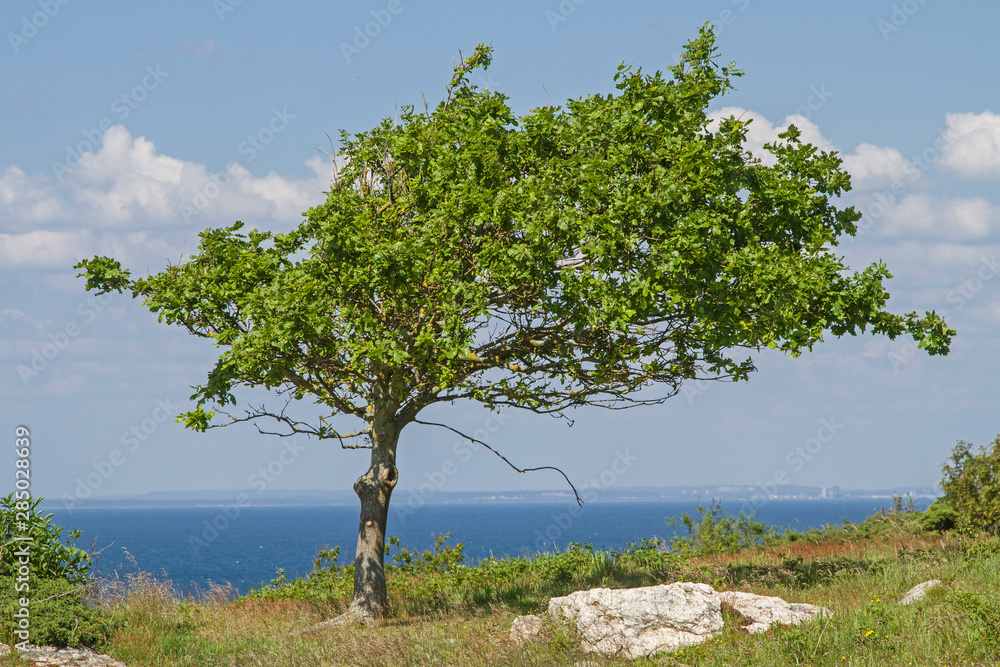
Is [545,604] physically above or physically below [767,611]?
below

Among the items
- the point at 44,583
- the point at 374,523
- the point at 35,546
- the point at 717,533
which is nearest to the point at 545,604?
the point at 374,523

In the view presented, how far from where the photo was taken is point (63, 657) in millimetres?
11125

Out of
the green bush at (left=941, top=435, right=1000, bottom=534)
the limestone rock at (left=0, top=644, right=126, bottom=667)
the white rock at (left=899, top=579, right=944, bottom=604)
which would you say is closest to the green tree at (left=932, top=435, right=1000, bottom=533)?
the green bush at (left=941, top=435, right=1000, bottom=534)

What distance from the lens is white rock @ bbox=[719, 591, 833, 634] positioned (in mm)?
10805

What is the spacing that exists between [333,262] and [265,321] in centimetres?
149

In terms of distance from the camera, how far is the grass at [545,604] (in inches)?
379

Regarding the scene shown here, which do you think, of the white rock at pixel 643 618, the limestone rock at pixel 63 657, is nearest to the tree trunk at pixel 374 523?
the limestone rock at pixel 63 657

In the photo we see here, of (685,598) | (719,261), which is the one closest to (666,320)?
(719,261)

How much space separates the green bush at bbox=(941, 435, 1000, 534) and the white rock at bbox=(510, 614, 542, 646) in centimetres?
1518

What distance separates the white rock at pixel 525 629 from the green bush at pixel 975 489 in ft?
49.8

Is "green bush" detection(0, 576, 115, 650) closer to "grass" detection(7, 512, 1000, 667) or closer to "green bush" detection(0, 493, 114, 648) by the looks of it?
"green bush" detection(0, 493, 114, 648)

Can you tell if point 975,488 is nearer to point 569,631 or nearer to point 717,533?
point 717,533

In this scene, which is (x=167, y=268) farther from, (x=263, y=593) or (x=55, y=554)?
(x=263, y=593)

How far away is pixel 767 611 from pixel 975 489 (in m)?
14.7
